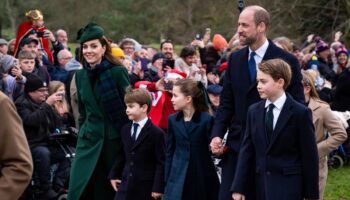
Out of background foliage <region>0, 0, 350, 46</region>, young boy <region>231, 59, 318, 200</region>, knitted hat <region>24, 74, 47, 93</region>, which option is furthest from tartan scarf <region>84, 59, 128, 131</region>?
background foliage <region>0, 0, 350, 46</region>

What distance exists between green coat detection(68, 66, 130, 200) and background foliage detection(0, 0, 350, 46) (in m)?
19.6

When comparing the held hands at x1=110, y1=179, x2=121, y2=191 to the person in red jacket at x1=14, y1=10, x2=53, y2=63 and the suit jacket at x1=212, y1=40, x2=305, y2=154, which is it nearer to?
the suit jacket at x1=212, y1=40, x2=305, y2=154

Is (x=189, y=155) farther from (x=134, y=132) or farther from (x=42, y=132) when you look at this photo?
(x=42, y=132)

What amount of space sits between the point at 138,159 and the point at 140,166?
7 centimetres

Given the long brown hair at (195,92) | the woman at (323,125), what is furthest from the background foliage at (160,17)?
the long brown hair at (195,92)

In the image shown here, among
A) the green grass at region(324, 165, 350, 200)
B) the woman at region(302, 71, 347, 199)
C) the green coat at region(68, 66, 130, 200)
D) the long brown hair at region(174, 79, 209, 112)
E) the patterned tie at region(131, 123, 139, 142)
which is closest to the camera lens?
the green coat at region(68, 66, 130, 200)

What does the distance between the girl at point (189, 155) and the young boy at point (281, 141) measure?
1.46m

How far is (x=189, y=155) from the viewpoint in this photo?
7.44m

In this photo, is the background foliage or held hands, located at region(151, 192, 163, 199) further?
the background foliage

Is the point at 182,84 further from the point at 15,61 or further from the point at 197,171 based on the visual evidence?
the point at 15,61

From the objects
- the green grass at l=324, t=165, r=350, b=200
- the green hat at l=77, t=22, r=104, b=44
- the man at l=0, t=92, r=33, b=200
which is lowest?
the green grass at l=324, t=165, r=350, b=200

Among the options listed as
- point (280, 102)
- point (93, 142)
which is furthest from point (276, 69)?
point (93, 142)

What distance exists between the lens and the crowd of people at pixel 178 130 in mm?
5930

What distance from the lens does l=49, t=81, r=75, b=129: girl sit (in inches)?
401
